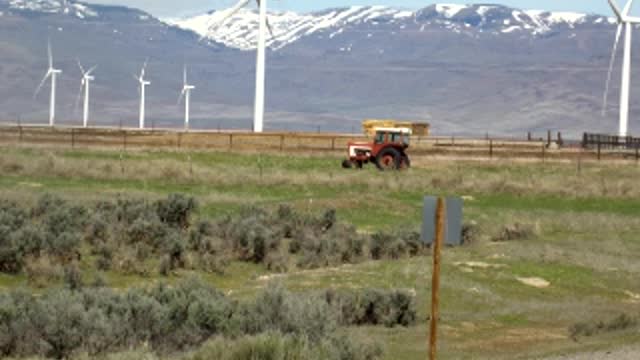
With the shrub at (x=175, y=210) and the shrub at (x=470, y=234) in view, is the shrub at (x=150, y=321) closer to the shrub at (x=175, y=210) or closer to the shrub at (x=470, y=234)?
the shrub at (x=470, y=234)

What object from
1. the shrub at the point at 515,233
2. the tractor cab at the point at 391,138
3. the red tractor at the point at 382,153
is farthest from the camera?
the tractor cab at the point at 391,138

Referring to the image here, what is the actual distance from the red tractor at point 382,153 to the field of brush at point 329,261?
8.15 metres

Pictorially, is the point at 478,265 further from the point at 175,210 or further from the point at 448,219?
the point at 448,219

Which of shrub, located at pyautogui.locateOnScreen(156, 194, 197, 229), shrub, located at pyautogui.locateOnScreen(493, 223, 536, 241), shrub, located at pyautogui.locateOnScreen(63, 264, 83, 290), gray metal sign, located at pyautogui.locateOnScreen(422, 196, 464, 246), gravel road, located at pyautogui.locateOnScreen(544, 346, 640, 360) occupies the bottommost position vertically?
shrub, located at pyautogui.locateOnScreen(63, 264, 83, 290)

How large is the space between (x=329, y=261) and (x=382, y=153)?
3560cm

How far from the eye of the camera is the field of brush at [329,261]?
21.9 meters

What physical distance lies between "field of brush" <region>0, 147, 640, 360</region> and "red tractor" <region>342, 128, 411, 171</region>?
815cm

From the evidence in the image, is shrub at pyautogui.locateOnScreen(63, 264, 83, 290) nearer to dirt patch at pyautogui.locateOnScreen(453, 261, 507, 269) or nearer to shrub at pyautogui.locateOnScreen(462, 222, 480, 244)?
dirt patch at pyautogui.locateOnScreen(453, 261, 507, 269)

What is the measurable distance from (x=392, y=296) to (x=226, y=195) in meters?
26.6

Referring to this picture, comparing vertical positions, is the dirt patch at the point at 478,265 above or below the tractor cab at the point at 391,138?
below

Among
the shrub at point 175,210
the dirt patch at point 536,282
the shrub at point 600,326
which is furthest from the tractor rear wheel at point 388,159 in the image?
the shrub at point 600,326

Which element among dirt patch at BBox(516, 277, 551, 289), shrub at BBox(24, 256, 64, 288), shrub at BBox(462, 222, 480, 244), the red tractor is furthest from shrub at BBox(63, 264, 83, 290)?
the red tractor

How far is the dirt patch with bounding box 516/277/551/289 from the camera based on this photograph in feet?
108

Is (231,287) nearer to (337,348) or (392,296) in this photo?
(392,296)
